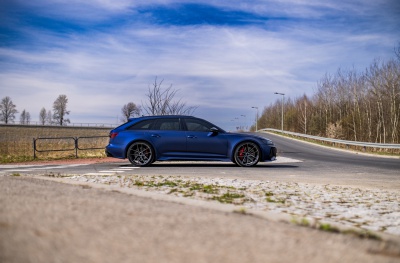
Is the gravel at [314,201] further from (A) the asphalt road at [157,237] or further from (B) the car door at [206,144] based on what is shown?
(B) the car door at [206,144]

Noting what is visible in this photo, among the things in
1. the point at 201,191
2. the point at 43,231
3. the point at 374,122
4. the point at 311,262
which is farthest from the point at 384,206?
the point at 374,122

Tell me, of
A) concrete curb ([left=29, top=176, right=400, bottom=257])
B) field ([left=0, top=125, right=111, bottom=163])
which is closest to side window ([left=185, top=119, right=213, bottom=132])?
concrete curb ([left=29, top=176, right=400, bottom=257])

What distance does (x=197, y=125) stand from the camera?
12938 mm

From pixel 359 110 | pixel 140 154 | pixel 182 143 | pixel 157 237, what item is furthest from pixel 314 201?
pixel 359 110

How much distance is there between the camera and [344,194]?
693cm

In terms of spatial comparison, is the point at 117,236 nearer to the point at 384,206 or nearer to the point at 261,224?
the point at 261,224

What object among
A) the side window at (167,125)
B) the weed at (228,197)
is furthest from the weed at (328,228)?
the side window at (167,125)

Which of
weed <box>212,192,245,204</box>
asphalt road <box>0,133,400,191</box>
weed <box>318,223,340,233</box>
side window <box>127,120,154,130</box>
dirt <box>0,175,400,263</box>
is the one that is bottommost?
asphalt road <box>0,133,400,191</box>

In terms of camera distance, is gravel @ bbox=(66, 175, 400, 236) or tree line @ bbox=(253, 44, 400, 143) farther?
tree line @ bbox=(253, 44, 400, 143)

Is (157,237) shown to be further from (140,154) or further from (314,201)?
(140,154)

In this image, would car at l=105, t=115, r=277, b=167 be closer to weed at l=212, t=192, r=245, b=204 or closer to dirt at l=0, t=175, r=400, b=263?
weed at l=212, t=192, r=245, b=204

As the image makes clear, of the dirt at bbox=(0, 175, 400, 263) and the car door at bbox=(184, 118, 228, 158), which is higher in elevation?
the car door at bbox=(184, 118, 228, 158)

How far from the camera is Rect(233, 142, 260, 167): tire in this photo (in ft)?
42.1

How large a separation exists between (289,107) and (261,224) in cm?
9289
